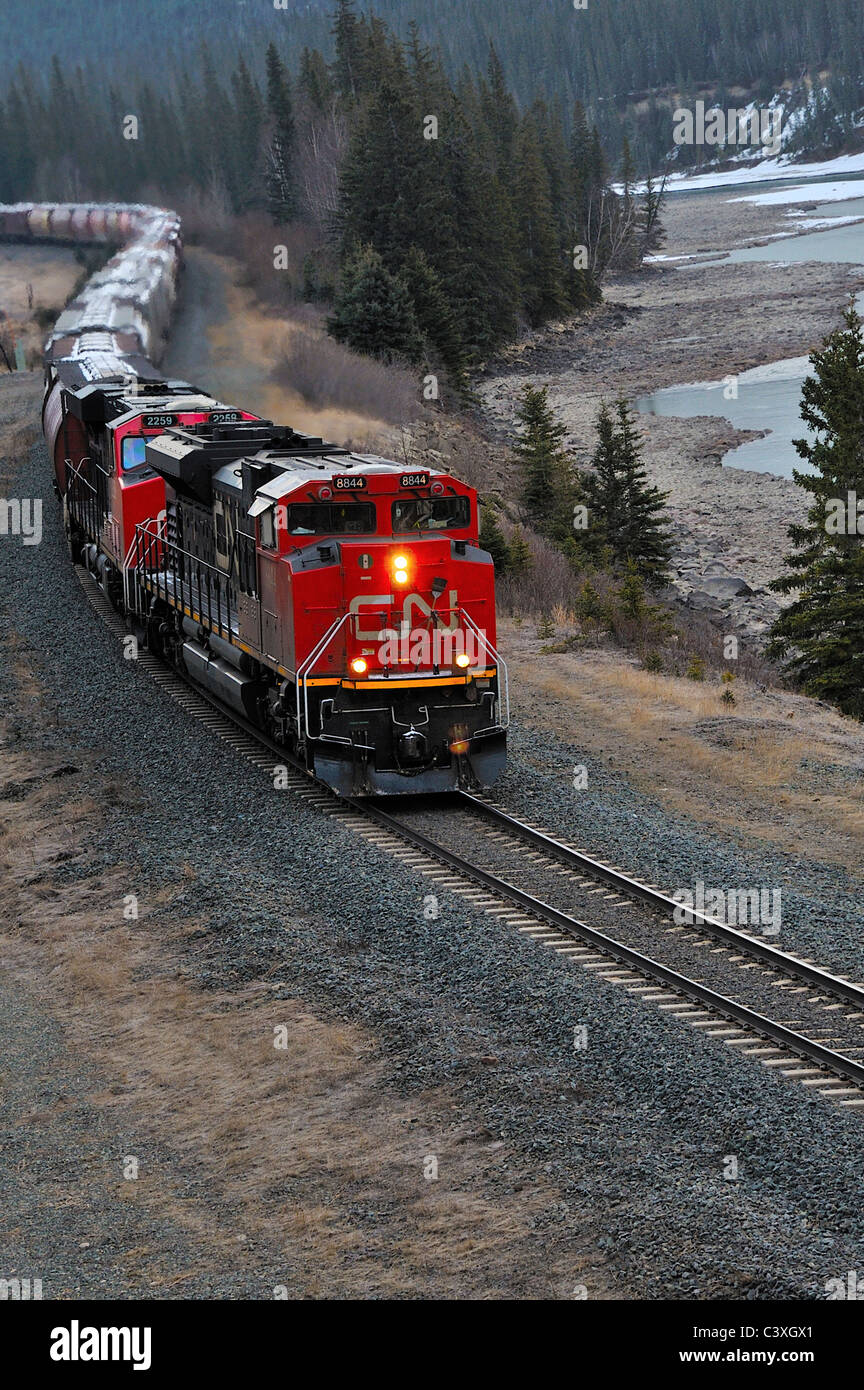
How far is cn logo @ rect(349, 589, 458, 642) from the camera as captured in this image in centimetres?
1603

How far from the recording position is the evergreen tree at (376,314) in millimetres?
54062

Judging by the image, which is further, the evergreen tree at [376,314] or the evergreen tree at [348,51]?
the evergreen tree at [348,51]

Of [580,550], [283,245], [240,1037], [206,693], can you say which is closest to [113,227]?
[283,245]

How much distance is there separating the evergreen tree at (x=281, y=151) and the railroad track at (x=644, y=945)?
261 feet

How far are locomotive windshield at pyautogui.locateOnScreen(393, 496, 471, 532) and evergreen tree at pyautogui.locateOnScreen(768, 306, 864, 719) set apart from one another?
10700mm

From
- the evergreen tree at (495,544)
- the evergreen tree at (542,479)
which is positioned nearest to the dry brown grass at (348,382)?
the evergreen tree at (542,479)

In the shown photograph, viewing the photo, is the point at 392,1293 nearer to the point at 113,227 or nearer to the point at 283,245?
the point at 283,245

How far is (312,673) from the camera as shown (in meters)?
16.2

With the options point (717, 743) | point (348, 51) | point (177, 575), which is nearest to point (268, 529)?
point (177, 575)

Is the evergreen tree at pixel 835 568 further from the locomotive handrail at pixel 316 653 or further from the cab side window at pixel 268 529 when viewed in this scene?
the cab side window at pixel 268 529

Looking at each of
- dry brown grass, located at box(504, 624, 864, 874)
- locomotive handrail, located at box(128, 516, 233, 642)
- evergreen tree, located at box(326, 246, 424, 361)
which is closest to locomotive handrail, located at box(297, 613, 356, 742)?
locomotive handrail, located at box(128, 516, 233, 642)

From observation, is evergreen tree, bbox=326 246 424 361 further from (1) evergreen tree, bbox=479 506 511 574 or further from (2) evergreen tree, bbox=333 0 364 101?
(2) evergreen tree, bbox=333 0 364 101

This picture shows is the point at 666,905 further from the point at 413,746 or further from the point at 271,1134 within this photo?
the point at 271,1134

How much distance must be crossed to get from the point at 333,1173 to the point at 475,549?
8.80m
